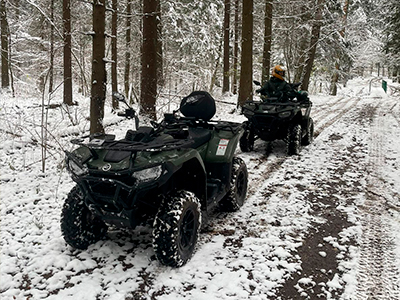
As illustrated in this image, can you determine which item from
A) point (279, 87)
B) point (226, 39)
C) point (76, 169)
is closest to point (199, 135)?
point (76, 169)

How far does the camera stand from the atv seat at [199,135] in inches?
163

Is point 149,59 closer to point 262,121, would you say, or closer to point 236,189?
point 262,121

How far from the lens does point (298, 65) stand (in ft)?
63.7

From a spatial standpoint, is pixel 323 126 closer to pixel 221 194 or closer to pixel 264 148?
pixel 264 148

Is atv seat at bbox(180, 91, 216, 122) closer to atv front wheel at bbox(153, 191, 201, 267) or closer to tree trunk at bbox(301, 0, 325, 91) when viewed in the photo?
atv front wheel at bbox(153, 191, 201, 267)

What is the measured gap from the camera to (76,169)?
3.28 meters

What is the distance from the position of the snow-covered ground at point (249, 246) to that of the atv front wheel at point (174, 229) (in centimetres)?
16

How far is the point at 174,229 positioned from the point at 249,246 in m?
1.11

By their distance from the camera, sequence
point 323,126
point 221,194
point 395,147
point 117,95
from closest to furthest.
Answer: point 117,95 < point 221,194 < point 395,147 < point 323,126

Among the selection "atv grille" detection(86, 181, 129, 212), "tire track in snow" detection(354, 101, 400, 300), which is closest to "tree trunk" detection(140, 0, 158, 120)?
"tire track in snow" detection(354, 101, 400, 300)

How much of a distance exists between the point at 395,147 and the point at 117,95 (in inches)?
290

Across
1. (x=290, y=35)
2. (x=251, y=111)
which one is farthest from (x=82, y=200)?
(x=290, y=35)

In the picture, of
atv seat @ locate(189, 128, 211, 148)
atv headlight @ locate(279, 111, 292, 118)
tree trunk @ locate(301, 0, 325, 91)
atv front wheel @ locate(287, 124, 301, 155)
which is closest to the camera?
atv seat @ locate(189, 128, 211, 148)

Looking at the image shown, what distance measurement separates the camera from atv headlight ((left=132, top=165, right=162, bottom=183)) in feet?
10.1
